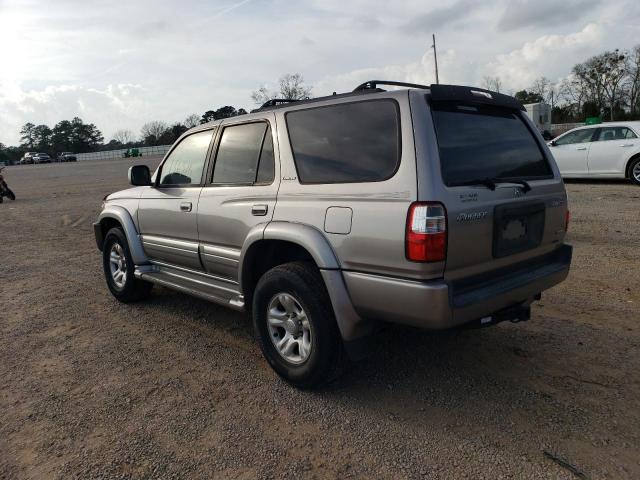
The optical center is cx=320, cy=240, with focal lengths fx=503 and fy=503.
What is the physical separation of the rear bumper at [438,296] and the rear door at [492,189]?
3.8 inches

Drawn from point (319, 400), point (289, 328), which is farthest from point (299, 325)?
point (319, 400)

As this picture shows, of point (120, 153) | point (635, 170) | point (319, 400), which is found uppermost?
point (120, 153)

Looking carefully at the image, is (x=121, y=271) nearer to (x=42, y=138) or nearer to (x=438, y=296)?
(x=438, y=296)

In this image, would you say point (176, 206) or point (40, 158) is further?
Result: point (40, 158)

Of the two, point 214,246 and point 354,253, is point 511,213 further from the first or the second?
point 214,246

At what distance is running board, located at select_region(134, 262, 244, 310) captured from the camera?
3.89 meters

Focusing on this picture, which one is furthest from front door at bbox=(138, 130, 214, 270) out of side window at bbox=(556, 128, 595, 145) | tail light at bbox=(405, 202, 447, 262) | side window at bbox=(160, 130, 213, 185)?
side window at bbox=(556, 128, 595, 145)

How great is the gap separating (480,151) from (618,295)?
282 centimetres

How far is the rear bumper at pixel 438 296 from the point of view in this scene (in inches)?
105

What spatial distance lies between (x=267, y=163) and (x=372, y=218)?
45.3 inches

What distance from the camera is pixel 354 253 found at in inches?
115

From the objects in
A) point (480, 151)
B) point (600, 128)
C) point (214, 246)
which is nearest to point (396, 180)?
point (480, 151)

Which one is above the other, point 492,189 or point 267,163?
point 267,163

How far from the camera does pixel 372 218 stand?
2830mm
